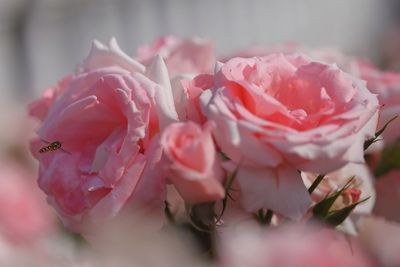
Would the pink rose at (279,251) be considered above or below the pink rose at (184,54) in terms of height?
above

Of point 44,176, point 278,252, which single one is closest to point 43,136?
point 44,176

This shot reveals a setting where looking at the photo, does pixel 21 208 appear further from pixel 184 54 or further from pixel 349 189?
pixel 349 189

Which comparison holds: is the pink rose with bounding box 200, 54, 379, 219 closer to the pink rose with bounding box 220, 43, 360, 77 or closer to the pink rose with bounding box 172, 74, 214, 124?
the pink rose with bounding box 172, 74, 214, 124

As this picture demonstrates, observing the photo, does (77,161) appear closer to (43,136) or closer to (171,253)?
(43,136)

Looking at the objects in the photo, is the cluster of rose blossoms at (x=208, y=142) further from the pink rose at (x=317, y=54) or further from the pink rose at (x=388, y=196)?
the pink rose at (x=317, y=54)

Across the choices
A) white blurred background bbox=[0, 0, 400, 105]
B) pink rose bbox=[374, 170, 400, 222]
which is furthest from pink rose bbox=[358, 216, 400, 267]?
white blurred background bbox=[0, 0, 400, 105]

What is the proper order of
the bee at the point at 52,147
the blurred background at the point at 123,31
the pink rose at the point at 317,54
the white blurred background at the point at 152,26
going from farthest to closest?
1. the white blurred background at the point at 152,26
2. the blurred background at the point at 123,31
3. the pink rose at the point at 317,54
4. the bee at the point at 52,147

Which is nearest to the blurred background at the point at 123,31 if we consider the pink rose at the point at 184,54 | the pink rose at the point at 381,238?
the pink rose at the point at 184,54
